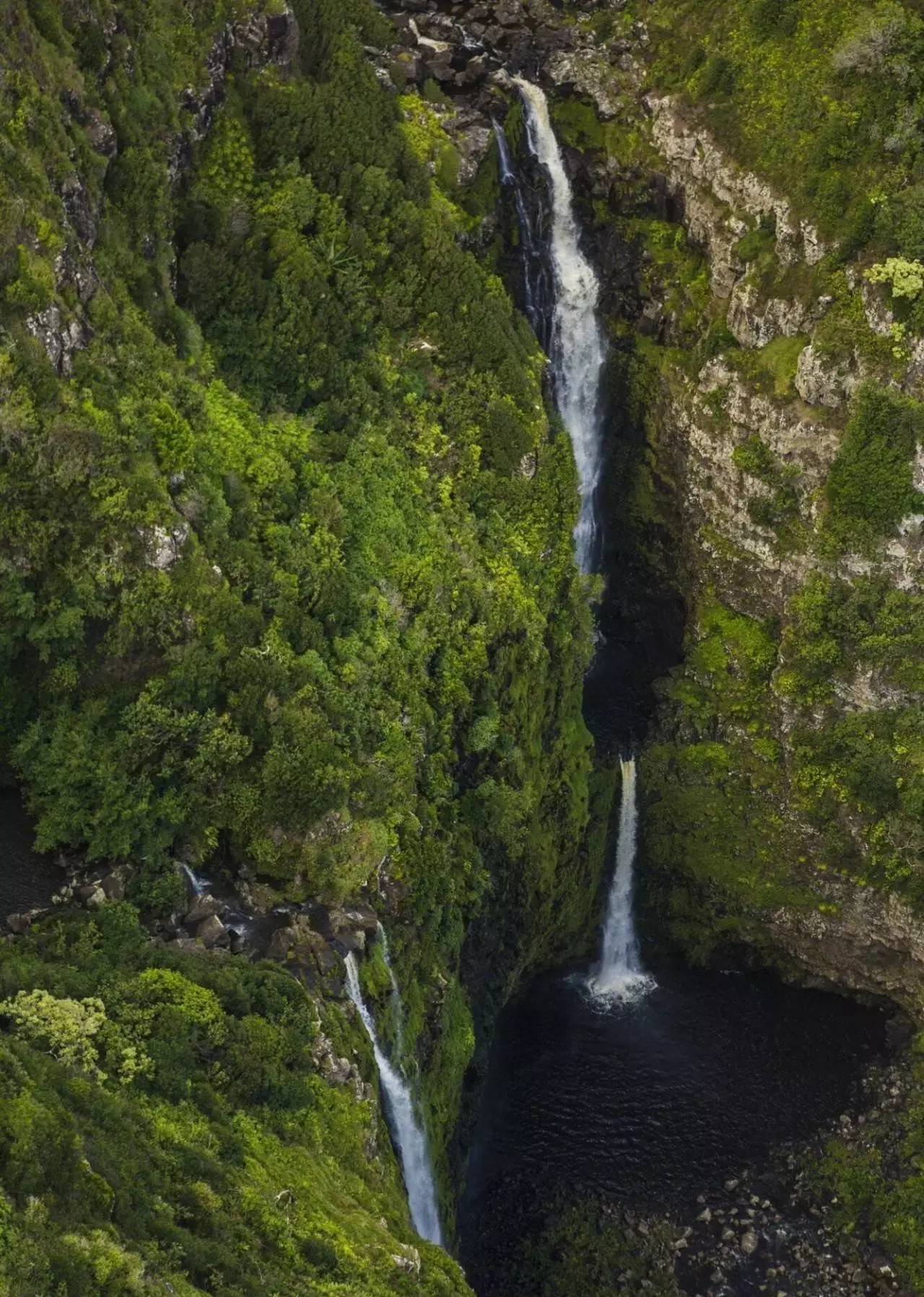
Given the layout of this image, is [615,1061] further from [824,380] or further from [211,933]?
[824,380]

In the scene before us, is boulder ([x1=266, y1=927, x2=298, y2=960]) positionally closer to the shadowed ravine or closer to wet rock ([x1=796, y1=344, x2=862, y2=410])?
the shadowed ravine

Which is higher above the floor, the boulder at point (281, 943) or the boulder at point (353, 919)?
the boulder at point (353, 919)

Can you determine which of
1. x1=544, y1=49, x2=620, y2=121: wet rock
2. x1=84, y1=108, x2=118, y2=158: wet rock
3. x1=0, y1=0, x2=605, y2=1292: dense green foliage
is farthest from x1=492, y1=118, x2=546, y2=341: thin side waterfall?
x1=84, y1=108, x2=118, y2=158: wet rock

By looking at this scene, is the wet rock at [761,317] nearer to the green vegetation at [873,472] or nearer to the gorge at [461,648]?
the gorge at [461,648]

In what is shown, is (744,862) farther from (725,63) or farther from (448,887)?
(725,63)

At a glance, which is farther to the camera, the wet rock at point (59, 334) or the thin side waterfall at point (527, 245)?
the thin side waterfall at point (527, 245)

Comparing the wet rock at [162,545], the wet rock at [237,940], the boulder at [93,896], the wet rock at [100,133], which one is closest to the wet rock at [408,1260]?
the wet rock at [237,940]

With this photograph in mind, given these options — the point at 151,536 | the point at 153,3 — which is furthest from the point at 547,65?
the point at 151,536
